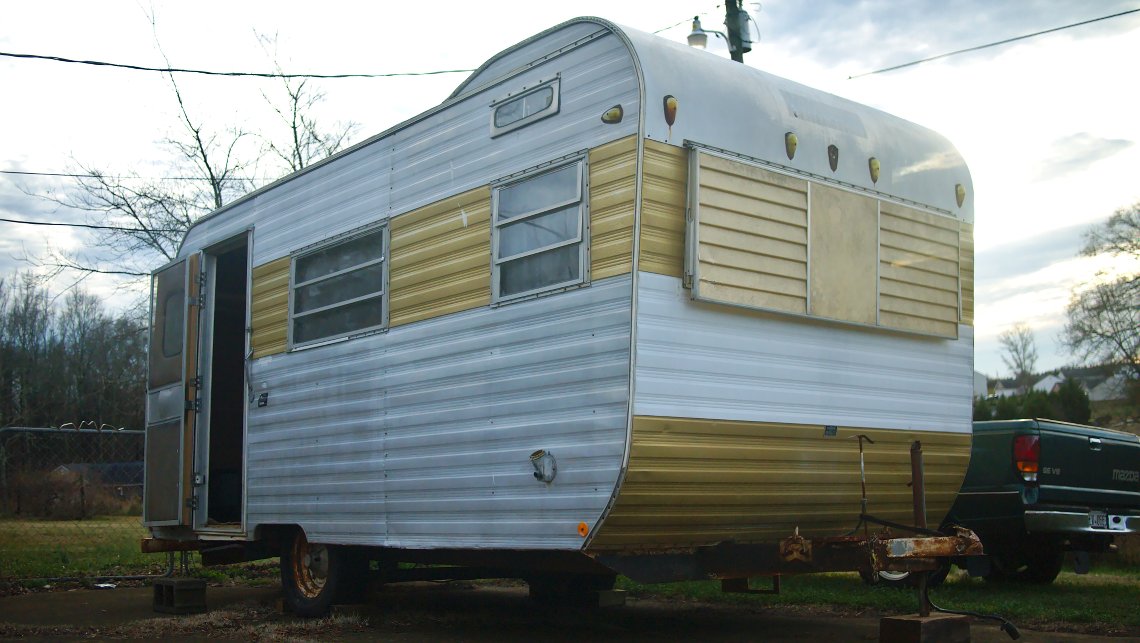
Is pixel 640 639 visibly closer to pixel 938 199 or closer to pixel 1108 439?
pixel 938 199

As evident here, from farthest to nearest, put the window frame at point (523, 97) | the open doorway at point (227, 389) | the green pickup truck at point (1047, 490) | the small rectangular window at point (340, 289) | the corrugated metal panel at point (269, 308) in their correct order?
the open doorway at point (227, 389), the green pickup truck at point (1047, 490), the corrugated metal panel at point (269, 308), the small rectangular window at point (340, 289), the window frame at point (523, 97)

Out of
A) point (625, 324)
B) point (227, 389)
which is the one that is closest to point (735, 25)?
point (227, 389)

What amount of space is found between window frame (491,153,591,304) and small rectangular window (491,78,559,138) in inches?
12.9

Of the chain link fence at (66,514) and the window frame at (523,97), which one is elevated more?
the window frame at (523,97)

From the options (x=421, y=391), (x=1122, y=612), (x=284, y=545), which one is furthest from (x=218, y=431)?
(x=1122, y=612)

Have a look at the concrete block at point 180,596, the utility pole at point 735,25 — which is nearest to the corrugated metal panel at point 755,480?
the concrete block at point 180,596

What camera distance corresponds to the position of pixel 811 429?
6.43 meters

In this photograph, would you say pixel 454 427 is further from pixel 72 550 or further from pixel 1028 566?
pixel 72 550

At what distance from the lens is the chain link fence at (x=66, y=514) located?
12.5 meters

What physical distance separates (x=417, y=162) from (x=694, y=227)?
8.41ft

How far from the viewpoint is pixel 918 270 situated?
7.11 meters

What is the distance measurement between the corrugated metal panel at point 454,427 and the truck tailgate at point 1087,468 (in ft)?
16.6

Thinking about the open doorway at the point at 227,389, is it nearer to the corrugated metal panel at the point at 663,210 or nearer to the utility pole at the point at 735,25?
the corrugated metal panel at the point at 663,210

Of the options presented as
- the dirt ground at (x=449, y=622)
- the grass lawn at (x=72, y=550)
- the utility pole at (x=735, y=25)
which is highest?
the utility pole at (x=735, y=25)
